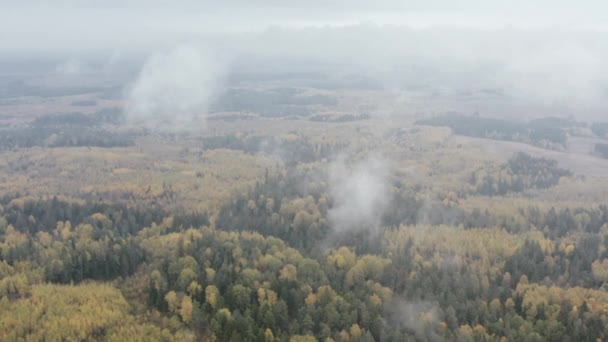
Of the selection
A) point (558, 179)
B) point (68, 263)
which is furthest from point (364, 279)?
point (558, 179)

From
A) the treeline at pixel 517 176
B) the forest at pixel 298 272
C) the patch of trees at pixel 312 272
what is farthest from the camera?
the treeline at pixel 517 176

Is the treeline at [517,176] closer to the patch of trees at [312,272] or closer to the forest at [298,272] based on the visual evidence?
the forest at [298,272]

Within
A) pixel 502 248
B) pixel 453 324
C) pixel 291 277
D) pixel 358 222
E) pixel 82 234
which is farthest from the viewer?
pixel 358 222

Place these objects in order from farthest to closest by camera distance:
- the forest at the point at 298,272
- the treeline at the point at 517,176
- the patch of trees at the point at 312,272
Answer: the treeline at the point at 517,176
the patch of trees at the point at 312,272
the forest at the point at 298,272

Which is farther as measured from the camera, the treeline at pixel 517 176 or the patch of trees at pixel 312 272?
the treeline at pixel 517 176

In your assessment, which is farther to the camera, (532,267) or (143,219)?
(143,219)

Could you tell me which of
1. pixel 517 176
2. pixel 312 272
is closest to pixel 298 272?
pixel 312 272

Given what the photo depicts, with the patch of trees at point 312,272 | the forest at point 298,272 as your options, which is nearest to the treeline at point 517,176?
the forest at point 298,272

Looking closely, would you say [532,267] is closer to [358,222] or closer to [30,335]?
[358,222]

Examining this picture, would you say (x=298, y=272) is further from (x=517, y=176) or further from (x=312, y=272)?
(x=517, y=176)
